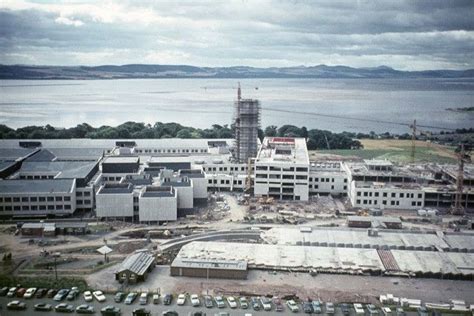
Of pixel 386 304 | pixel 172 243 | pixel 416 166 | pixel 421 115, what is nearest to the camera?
pixel 386 304

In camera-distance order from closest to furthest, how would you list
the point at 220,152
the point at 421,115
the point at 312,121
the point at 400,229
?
the point at 400,229 < the point at 220,152 < the point at 421,115 < the point at 312,121

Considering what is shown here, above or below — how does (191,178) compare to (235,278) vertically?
above

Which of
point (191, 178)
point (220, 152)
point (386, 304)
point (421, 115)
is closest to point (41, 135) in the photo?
point (220, 152)

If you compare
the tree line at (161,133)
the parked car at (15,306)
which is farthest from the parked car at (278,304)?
the tree line at (161,133)

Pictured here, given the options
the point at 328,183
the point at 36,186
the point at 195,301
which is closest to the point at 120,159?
the point at 36,186

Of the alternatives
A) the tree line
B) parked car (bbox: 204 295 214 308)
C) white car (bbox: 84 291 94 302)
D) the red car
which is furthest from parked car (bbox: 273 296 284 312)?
the tree line

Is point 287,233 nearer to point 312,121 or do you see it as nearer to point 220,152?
point 220,152

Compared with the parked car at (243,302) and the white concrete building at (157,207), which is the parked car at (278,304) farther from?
the white concrete building at (157,207)

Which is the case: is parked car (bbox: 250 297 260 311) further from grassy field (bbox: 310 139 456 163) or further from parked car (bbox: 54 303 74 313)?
grassy field (bbox: 310 139 456 163)
